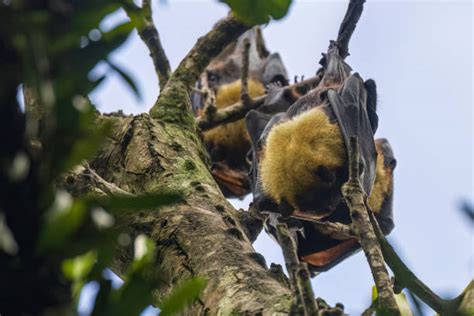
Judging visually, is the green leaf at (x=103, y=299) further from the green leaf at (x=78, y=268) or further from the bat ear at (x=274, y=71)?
the bat ear at (x=274, y=71)

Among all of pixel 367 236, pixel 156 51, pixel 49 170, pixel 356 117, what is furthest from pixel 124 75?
pixel 356 117

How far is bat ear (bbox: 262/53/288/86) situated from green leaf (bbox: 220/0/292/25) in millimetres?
7421

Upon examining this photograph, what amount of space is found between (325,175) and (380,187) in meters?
1.06

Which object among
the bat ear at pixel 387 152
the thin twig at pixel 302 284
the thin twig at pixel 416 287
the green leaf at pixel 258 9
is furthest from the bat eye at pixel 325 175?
the green leaf at pixel 258 9

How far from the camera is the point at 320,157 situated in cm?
599

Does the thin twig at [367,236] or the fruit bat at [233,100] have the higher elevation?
the fruit bat at [233,100]

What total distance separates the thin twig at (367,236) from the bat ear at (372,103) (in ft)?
11.4

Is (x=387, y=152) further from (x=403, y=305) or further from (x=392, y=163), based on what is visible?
(x=403, y=305)

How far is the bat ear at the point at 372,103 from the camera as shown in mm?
6414

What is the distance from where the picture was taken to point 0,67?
1.13 m

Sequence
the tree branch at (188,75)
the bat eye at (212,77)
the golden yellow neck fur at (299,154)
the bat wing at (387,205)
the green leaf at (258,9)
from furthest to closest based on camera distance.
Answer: the bat eye at (212,77) → the bat wing at (387,205) → the golden yellow neck fur at (299,154) → the tree branch at (188,75) → the green leaf at (258,9)

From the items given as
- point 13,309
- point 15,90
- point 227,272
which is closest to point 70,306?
point 13,309

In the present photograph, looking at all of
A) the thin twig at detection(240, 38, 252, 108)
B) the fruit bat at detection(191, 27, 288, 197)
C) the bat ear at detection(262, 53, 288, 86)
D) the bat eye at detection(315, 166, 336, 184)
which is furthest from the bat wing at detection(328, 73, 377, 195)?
the bat ear at detection(262, 53, 288, 86)

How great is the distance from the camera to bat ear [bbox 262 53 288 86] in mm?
9297
